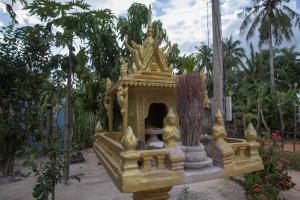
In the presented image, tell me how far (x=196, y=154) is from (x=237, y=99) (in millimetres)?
12961

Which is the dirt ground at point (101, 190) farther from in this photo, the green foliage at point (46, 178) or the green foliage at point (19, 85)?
the green foliage at point (46, 178)

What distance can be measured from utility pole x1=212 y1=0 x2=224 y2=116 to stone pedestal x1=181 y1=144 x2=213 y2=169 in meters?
2.43

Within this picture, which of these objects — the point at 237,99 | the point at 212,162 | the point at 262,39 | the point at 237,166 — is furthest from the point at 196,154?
the point at 262,39

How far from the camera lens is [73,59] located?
6312 millimetres

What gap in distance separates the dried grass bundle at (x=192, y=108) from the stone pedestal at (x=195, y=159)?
0.28 ft

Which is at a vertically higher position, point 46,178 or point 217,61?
point 217,61

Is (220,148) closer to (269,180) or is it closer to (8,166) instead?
(269,180)

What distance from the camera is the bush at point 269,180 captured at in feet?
14.5

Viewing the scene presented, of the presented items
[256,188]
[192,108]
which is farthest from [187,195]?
[192,108]

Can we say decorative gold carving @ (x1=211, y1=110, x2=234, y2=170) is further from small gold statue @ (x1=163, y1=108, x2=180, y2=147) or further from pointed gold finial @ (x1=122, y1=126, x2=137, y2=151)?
pointed gold finial @ (x1=122, y1=126, x2=137, y2=151)

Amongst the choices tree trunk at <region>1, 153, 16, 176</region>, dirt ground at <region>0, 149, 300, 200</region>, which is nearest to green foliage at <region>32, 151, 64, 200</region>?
dirt ground at <region>0, 149, 300, 200</region>

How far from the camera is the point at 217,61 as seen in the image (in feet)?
15.7

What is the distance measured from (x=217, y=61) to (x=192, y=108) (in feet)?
8.85

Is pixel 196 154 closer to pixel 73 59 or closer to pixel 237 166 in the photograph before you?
pixel 237 166
